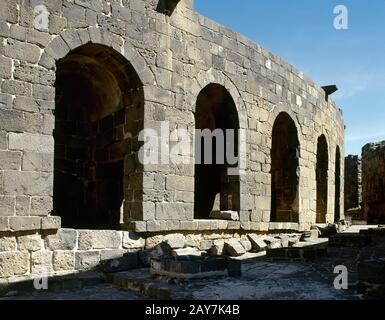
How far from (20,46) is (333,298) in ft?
14.6

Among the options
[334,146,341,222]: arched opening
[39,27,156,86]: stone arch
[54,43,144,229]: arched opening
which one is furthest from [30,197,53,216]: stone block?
[334,146,341,222]: arched opening

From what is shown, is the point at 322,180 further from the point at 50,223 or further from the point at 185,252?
the point at 50,223

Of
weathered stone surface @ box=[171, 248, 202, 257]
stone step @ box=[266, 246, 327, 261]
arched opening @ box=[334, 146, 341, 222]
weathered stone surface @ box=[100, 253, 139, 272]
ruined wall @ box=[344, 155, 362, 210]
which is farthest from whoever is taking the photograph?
ruined wall @ box=[344, 155, 362, 210]

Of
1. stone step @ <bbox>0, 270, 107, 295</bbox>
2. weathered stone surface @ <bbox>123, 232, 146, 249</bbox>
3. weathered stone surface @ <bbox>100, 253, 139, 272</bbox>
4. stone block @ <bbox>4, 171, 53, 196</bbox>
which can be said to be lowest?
stone step @ <bbox>0, 270, 107, 295</bbox>

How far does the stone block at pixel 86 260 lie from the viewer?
534cm

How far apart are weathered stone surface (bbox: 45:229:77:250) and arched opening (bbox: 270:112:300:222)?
6.16 meters

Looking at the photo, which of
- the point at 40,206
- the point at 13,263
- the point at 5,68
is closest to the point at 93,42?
the point at 5,68

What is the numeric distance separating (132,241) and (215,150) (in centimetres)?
380

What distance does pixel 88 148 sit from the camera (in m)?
7.80

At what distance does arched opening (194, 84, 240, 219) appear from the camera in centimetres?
820

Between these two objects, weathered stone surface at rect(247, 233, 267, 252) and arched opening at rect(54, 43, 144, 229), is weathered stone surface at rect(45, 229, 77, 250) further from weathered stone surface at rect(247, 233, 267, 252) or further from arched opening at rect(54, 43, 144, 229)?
weathered stone surface at rect(247, 233, 267, 252)

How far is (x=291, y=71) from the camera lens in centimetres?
1024

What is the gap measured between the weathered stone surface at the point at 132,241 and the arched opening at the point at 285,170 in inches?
199
